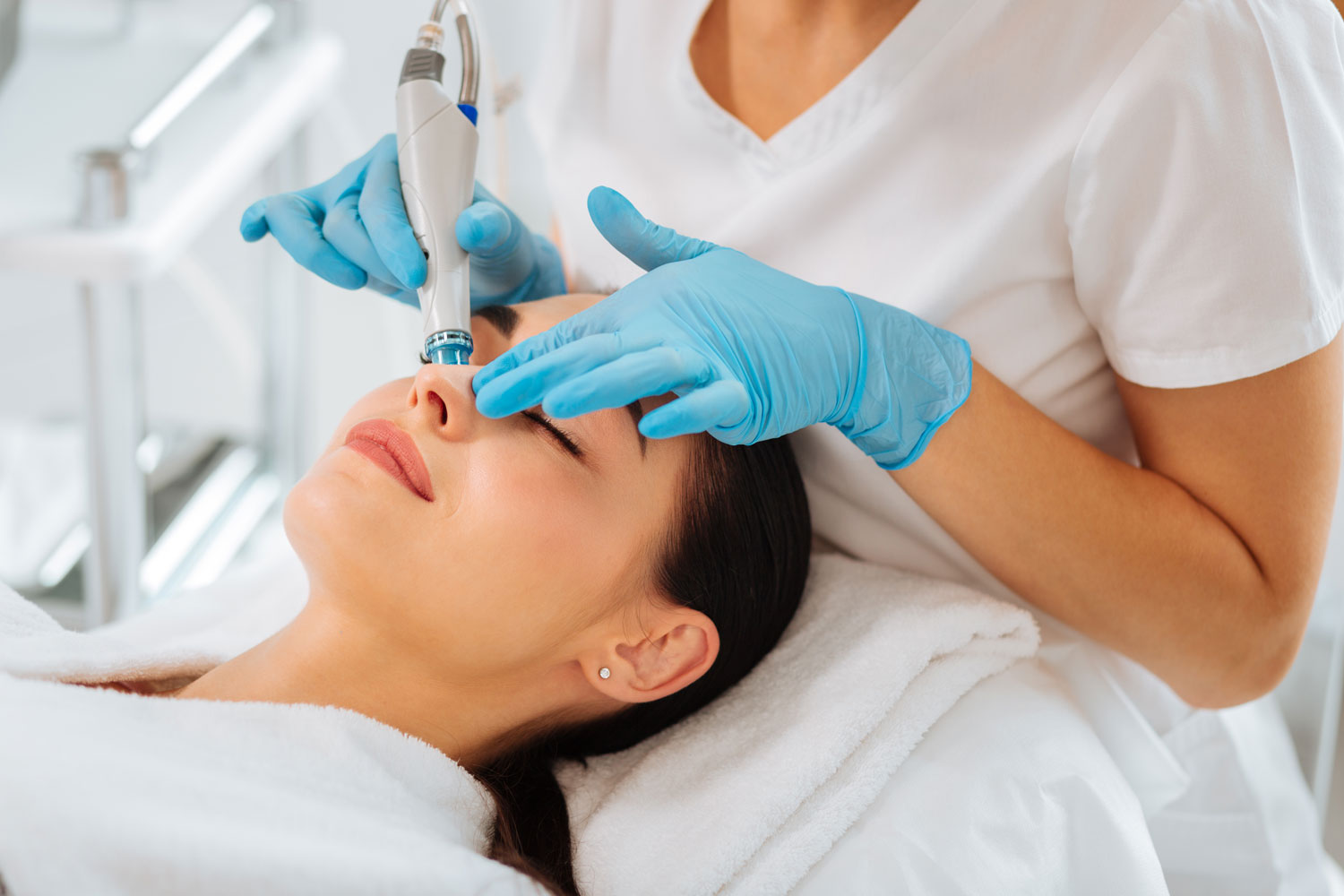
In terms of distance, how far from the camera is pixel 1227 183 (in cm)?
91

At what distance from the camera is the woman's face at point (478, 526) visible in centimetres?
93

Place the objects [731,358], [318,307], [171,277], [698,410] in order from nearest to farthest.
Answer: [698,410] → [731,358] → [318,307] → [171,277]

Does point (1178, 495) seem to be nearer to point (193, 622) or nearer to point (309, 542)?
point (309, 542)

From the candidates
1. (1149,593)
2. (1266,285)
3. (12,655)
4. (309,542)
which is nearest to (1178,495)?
(1149,593)

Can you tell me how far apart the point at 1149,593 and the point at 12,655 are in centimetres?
109

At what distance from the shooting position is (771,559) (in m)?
1.14

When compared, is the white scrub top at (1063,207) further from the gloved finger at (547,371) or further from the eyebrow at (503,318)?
the gloved finger at (547,371)

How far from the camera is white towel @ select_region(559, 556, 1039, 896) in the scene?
0.94 metres

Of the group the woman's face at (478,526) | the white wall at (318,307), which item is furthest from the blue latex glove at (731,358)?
the white wall at (318,307)

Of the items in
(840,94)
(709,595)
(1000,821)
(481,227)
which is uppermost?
(840,94)

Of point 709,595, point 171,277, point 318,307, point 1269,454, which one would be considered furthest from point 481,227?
point 171,277

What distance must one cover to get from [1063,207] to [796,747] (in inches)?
22.4

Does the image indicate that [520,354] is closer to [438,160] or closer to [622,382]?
[622,382]

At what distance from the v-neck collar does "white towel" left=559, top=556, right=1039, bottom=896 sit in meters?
0.48
